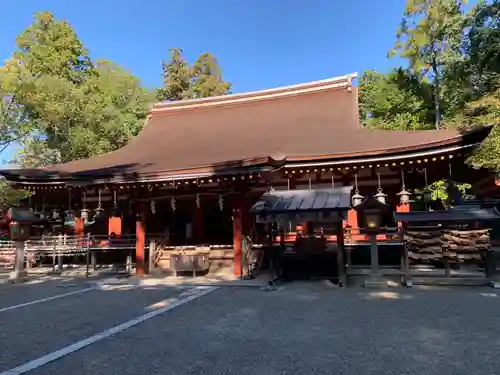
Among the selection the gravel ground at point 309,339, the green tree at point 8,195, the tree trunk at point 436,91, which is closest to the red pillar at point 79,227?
the green tree at point 8,195

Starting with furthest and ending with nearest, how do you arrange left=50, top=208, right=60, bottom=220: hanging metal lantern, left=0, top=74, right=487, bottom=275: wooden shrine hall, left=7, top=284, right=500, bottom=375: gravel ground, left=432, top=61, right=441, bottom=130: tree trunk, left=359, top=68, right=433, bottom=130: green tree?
left=359, top=68, right=433, bottom=130: green tree, left=432, top=61, right=441, bottom=130: tree trunk, left=50, top=208, right=60, bottom=220: hanging metal lantern, left=0, top=74, right=487, bottom=275: wooden shrine hall, left=7, top=284, right=500, bottom=375: gravel ground

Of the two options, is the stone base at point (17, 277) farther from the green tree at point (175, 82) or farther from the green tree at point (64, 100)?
the green tree at point (175, 82)

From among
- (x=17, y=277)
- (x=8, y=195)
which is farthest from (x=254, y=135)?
(x=8, y=195)

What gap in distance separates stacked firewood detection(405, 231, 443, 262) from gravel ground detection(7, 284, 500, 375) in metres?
1.28

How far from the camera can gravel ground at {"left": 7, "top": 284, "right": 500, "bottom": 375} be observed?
11.1ft

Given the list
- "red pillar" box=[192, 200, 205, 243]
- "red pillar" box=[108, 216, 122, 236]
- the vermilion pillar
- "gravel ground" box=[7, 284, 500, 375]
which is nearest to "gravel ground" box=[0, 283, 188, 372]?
"gravel ground" box=[7, 284, 500, 375]

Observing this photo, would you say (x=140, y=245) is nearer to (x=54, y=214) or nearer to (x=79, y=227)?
(x=54, y=214)

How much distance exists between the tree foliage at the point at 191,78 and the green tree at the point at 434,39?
14885mm

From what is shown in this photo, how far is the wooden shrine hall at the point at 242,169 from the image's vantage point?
8.81 metres

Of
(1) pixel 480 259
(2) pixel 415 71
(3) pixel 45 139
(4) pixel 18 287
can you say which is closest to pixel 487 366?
(1) pixel 480 259

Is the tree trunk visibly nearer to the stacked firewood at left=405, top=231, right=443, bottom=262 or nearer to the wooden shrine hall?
the wooden shrine hall

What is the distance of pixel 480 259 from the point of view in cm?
729

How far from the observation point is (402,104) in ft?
70.7

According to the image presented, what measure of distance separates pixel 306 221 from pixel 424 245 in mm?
2573
